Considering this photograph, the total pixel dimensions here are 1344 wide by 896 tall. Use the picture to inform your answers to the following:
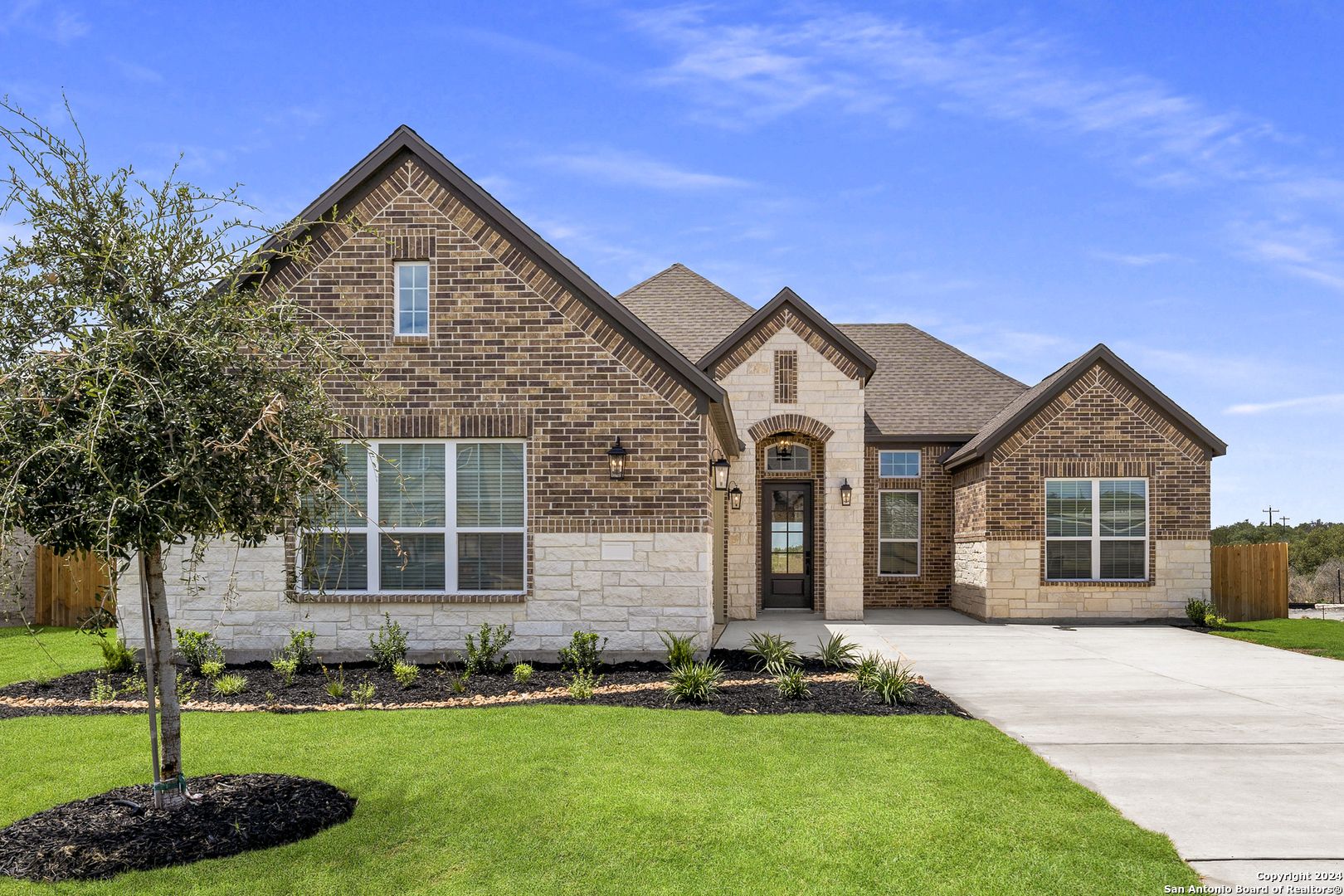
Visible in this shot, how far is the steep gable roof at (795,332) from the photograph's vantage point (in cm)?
1695

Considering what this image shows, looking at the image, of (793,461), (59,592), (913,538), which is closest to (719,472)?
(793,461)

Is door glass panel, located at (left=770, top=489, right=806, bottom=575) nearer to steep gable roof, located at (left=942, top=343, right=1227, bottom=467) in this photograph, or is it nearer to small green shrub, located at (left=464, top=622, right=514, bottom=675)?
steep gable roof, located at (left=942, top=343, right=1227, bottom=467)

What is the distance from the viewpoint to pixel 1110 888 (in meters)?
4.56

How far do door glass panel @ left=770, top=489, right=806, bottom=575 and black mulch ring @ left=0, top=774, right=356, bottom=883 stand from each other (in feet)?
42.8

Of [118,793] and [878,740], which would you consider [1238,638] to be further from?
[118,793]

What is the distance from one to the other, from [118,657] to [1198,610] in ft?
57.2

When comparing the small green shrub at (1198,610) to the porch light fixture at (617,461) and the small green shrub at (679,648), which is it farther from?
the porch light fixture at (617,461)

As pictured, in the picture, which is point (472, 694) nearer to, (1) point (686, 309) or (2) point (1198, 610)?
(1) point (686, 309)

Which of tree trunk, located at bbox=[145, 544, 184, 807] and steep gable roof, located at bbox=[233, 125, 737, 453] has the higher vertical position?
steep gable roof, located at bbox=[233, 125, 737, 453]

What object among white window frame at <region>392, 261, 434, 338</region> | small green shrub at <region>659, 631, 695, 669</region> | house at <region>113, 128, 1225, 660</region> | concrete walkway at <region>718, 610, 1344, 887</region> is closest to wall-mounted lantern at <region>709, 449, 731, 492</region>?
house at <region>113, 128, 1225, 660</region>

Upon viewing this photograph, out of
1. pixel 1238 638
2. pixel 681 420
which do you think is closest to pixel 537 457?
pixel 681 420

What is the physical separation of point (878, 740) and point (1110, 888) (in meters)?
2.86

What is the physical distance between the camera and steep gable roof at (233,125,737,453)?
11.0 meters

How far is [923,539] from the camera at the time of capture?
64.7ft
